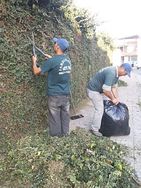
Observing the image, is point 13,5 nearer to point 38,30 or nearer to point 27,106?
point 38,30

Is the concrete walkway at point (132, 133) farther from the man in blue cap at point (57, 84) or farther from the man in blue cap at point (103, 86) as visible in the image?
the man in blue cap at point (57, 84)

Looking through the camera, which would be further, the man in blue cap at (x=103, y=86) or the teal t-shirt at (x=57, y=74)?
the man in blue cap at (x=103, y=86)

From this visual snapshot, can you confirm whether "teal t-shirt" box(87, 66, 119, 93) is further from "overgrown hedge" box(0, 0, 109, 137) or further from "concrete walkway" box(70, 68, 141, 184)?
"overgrown hedge" box(0, 0, 109, 137)

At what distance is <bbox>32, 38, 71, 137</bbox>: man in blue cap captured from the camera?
603 cm

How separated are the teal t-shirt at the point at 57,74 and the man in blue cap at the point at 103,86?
1.27 meters

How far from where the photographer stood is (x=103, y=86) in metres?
7.33

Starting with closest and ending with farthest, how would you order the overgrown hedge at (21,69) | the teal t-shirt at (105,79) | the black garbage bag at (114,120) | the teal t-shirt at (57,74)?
1. the overgrown hedge at (21,69)
2. the teal t-shirt at (57,74)
3. the teal t-shirt at (105,79)
4. the black garbage bag at (114,120)

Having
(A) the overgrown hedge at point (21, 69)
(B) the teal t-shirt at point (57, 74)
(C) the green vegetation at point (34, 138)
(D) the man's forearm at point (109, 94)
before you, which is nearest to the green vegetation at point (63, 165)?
(C) the green vegetation at point (34, 138)

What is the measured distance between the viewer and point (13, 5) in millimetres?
5844

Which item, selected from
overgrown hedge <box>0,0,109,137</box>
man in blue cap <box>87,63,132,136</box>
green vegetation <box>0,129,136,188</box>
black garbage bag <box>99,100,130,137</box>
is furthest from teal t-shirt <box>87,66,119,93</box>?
green vegetation <box>0,129,136,188</box>

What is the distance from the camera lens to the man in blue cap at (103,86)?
287 inches

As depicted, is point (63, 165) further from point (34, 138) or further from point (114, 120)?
point (114, 120)

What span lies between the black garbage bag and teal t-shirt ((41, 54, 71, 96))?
62.8 inches

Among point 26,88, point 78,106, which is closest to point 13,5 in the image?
point 26,88
